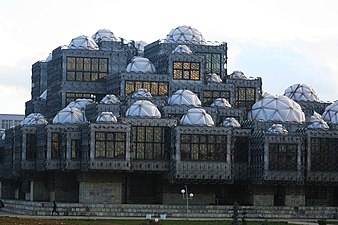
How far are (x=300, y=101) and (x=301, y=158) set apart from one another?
70.1 ft

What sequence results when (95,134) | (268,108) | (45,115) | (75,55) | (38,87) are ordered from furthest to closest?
(38,87) < (45,115) < (75,55) < (268,108) < (95,134)

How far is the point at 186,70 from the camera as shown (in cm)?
11912

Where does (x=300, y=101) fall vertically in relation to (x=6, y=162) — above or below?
above

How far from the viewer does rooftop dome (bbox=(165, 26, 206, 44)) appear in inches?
4975

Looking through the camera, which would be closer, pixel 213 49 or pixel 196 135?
pixel 196 135

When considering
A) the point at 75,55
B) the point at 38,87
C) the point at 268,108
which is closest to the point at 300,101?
the point at 268,108

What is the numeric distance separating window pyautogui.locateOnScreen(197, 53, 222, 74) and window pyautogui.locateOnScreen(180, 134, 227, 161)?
23.1 meters

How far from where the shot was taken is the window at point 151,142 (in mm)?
104500

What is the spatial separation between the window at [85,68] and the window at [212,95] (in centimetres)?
1466

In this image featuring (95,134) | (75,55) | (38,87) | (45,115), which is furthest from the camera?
(38,87)

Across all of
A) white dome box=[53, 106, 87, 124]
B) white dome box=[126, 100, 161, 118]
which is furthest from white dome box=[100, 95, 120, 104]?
white dome box=[126, 100, 161, 118]

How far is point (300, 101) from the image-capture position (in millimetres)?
124500

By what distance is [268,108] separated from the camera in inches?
4402

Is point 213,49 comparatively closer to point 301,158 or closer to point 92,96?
point 92,96
